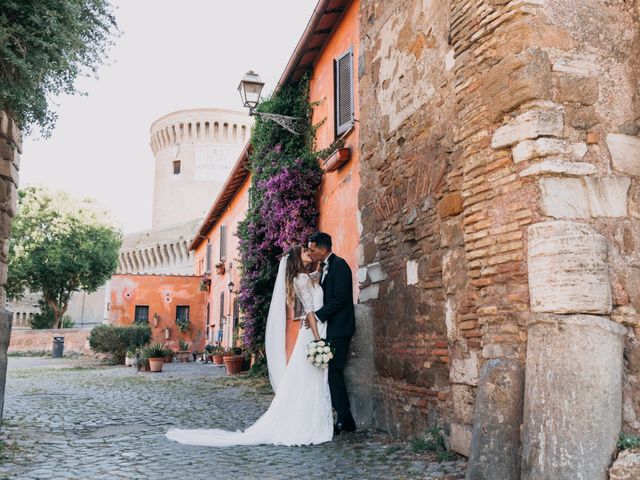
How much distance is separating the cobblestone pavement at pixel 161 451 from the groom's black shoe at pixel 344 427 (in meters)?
0.10

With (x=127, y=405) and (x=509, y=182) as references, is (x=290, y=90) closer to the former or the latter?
(x=127, y=405)

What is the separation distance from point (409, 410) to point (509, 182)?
7.76 ft

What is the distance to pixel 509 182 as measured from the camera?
366cm

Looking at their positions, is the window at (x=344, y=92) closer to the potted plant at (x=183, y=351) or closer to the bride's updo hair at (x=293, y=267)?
the bride's updo hair at (x=293, y=267)

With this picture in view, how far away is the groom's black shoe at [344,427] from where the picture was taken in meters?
5.54

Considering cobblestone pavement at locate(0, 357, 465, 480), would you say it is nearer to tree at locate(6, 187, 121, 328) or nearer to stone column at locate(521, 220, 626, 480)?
stone column at locate(521, 220, 626, 480)

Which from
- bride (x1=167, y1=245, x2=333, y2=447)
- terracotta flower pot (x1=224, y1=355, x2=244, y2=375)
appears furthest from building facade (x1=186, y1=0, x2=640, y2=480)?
terracotta flower pot (x1=224, y1=355, x2=244, y2=375)

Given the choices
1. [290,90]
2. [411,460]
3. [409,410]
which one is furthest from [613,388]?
[290,90]

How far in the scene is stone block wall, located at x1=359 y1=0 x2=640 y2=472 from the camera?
329cm

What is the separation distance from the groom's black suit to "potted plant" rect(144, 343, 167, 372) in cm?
1138

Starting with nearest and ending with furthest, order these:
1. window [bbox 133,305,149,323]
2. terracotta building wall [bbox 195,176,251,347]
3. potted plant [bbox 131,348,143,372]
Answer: potted plant [bbox 131,348,143,372] → terracotta building wall [bbox 195,176,251,347] → window [bbox 133,305,149,323]

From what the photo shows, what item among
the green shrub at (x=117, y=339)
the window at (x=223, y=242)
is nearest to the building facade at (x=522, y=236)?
the window at (x=223, y=242)

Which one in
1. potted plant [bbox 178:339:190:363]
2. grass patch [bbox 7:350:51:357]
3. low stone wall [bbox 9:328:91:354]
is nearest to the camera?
potted plant [bbox 178:339:190:363]

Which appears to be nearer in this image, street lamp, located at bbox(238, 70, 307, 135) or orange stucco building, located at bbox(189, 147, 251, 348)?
street lamp, located at bbox(238, 70, 307, 135)
